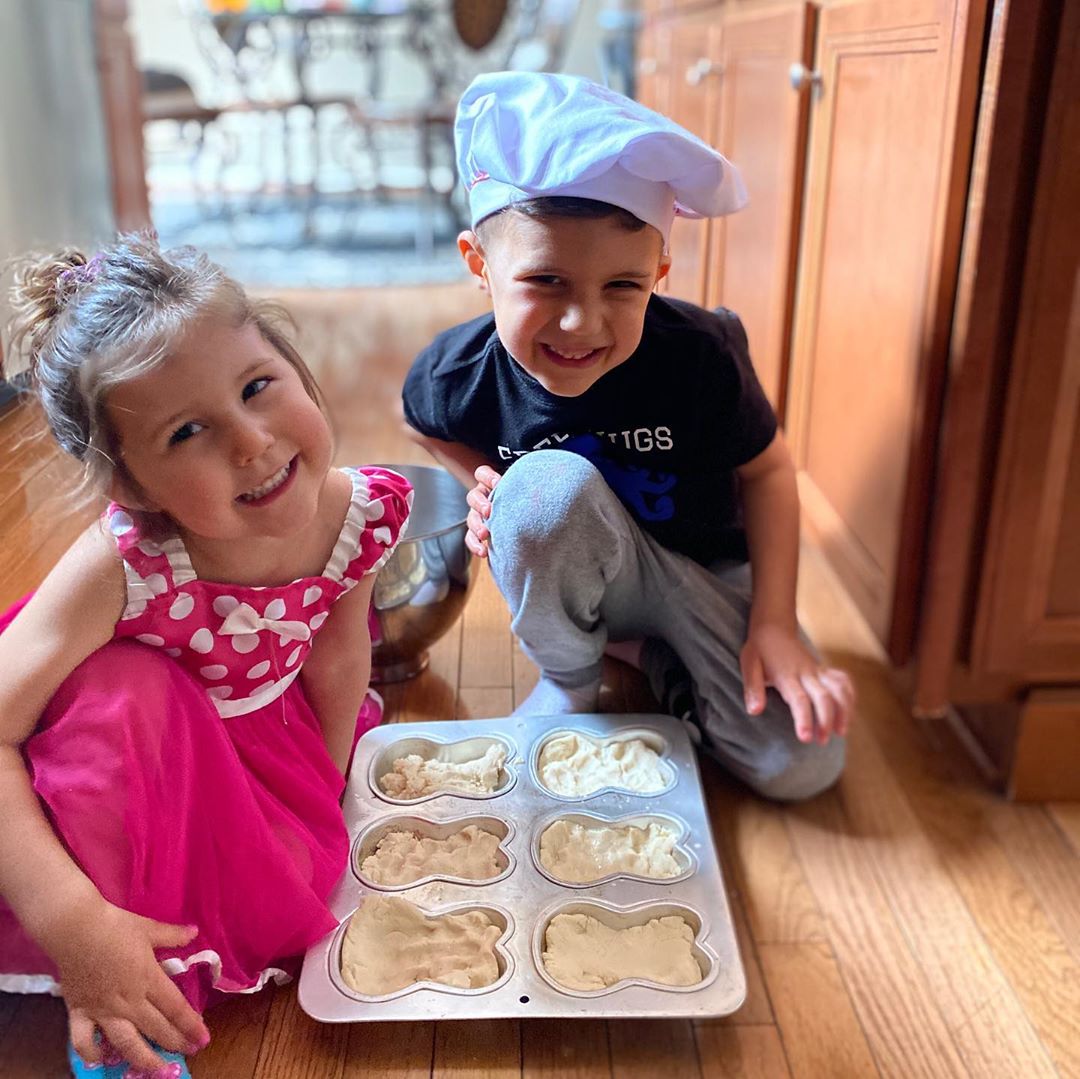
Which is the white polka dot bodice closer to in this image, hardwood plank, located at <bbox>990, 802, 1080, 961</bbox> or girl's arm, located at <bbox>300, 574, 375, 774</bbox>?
girl's arm, located at <bbox>300, 574, 375, 774</bbox>

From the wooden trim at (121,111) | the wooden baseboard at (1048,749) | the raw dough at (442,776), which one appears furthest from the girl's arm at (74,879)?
the wooden trim at (121,111)

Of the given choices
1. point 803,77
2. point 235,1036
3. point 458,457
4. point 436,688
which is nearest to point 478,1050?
point 235,1036

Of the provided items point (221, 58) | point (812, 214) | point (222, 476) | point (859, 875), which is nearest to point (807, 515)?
point (812, 214)

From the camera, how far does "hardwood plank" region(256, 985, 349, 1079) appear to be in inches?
27.4

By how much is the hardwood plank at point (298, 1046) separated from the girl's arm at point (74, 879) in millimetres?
57

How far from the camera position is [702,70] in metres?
1.45

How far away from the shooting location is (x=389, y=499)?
819 mm

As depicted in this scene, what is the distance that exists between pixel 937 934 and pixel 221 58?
3.99 m

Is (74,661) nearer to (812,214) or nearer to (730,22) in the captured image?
(812,214)

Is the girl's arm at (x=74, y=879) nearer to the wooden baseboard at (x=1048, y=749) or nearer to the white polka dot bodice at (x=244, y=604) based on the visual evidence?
the white polka dot bodice at (x=244, y=604)

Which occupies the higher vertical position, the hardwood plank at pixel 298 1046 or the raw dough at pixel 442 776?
the raw dough at pixel 442 776

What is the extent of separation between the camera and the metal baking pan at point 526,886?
0.69m

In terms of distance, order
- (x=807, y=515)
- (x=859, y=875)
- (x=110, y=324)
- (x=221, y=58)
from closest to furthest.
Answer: (x=110, y=324)
(x=859, y=875)
(x=807, y=515)
(x=221, y=58)

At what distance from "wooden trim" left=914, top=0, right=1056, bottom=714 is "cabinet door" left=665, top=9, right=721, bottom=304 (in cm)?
28
